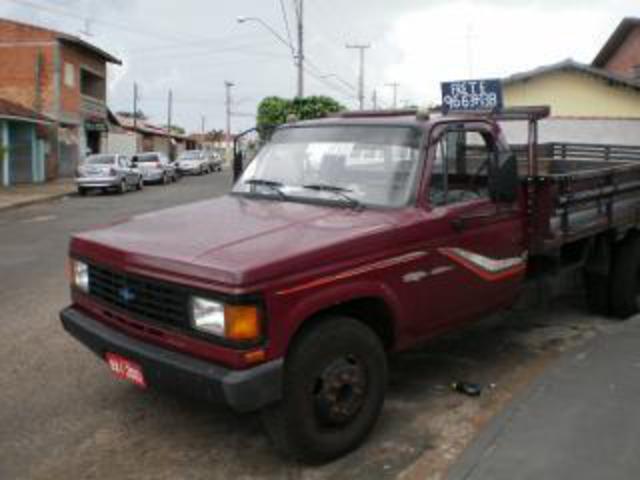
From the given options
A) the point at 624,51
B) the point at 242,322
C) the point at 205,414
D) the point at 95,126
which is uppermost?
the point at 624,51

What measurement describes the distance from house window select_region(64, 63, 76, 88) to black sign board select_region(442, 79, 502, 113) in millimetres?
34620

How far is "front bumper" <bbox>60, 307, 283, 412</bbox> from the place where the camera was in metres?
3.94

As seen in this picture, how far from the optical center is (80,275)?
507 centimetres

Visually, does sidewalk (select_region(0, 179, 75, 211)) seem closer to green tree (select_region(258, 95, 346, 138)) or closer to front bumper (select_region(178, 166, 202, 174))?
green tree (select_region(258, 95, 346, 138))

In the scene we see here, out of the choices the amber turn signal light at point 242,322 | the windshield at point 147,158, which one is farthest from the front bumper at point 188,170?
the amber turn signal light at point 242,322

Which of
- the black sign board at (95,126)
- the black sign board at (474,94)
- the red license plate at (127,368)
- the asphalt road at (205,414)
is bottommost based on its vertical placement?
the asphalt road at (205,414)

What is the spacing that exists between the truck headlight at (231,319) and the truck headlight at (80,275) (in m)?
1.24

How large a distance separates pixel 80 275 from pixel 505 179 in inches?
111

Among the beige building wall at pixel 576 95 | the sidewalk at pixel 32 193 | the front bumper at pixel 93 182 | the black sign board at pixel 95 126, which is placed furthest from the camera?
the black sign board at pixel 95 126

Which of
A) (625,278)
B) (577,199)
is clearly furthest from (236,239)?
(625,278)

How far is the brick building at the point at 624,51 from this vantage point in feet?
111

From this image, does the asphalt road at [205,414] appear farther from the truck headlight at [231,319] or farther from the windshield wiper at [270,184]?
the windshield wiper at [270,184]

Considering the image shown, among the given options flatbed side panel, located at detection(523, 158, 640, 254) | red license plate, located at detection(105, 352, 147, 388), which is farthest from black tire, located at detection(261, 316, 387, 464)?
flatbed side panel, located at detection(523, 158, 640, 254)

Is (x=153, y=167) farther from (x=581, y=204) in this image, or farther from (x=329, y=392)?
(x=329, y=392)
